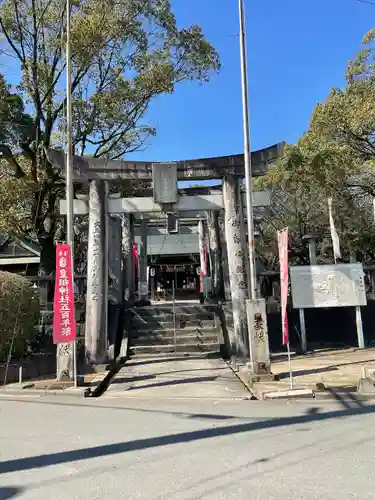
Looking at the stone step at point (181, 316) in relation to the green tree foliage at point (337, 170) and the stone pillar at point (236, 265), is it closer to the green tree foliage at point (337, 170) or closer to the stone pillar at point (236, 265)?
the stone pillar at point (236, 265)

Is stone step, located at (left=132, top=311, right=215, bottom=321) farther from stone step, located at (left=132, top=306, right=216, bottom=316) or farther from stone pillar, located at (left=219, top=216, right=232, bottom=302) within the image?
stone pillar, located at (left=219, top=216, right=232, bottom=302)

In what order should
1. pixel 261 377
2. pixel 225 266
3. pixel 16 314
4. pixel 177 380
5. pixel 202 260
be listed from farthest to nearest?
pixel 202 260
pixel 225 266
pixel 16 314
pixel 177 380
pixel 261 377

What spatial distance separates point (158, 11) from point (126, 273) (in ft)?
32.6

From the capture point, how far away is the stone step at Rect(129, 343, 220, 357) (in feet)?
45.2

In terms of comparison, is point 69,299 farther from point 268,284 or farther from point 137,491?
point 268,284

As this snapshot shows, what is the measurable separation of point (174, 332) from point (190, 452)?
9334mm

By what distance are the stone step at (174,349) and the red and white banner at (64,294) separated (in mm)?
4334

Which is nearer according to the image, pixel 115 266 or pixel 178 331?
pixel 178 331

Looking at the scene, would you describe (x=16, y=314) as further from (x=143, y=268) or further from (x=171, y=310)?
(x=143, y=268)

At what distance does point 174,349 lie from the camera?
13.8 m

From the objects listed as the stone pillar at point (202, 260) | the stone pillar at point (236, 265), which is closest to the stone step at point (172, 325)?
the stone pillar at point (236, 265)

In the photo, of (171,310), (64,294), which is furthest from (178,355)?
(64,294)

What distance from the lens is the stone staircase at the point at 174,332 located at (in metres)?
13.8

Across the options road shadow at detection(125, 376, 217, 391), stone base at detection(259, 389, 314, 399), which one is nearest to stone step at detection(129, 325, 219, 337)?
road shadow at detection(125, 376, 217, 391)
